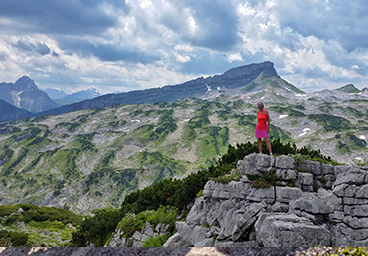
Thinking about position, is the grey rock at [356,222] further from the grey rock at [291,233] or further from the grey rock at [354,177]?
the grey rock at [354,177]

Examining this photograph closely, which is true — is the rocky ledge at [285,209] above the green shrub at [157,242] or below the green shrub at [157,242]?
above

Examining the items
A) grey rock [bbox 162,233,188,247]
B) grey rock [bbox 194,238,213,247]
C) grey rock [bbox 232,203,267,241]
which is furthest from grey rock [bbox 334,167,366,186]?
grey rock [bbox 162,233,188,247]

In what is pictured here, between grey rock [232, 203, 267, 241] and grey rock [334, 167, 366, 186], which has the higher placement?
grey rock [334, 167, 366, 186]

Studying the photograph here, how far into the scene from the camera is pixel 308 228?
1130 centimetres

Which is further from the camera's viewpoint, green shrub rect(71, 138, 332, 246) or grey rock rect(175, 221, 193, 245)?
green shrub rect(71, 138, 332, 246)

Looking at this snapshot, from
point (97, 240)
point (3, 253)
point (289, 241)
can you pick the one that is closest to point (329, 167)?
point (289, 241)

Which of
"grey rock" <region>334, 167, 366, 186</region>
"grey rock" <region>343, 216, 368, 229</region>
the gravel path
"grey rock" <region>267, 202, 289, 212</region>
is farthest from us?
"grey rock" <region>267, 202, 289, 212</region>

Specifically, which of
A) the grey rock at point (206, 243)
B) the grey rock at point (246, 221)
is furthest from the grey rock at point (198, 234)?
the grey rock at point (246, 221)

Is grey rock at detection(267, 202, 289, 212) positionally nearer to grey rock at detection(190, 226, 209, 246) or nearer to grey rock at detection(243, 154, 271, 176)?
grey rock at detection(243, 154, 271, 176)

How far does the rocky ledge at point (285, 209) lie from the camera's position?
11867 millimetres

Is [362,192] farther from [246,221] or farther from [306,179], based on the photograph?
[246,221]

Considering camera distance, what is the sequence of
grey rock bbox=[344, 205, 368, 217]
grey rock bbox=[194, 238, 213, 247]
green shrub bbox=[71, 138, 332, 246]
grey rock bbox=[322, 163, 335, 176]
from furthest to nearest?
green shrub bbox=[71, 138, 332, 246] < grey rock bbox=[322, 163, 335, 176] < grey rock bbox=[194, 238, 213, 247] < grey rock bbox=[344, 205, 368, 217]

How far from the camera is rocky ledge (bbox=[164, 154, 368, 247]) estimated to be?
38.9 feet

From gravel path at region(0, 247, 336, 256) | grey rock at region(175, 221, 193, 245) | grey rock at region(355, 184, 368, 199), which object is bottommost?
grey rock at region(175, 221, 193, 245)
